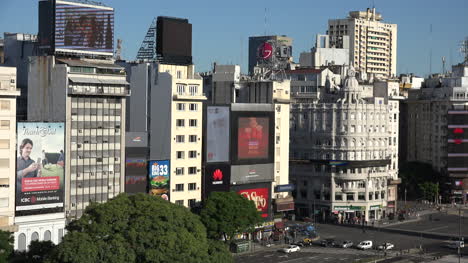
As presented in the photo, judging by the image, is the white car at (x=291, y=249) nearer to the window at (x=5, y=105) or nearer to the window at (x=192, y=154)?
the window at (x=192, y=154)

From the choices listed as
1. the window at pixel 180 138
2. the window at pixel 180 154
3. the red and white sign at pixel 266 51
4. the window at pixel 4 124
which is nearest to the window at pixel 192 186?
the window at pixel 180 154

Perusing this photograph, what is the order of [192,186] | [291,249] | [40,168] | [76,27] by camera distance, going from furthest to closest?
[192,186] < [291,249] < [76,27] < [40,168]

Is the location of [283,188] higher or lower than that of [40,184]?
lower

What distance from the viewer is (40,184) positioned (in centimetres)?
12131

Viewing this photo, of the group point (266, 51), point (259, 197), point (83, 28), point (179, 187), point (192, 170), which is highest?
point (266, 51)

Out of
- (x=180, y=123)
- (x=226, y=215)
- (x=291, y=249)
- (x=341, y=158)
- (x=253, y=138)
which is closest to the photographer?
(x=226, y=215)

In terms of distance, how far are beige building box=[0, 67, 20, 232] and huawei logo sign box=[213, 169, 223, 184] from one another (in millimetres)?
37654

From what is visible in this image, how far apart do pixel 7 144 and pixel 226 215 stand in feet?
111

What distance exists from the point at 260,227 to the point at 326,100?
48.1m

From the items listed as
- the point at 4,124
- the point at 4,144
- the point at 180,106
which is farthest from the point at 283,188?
the point at 4,124

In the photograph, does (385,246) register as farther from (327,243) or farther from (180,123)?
(180,123)

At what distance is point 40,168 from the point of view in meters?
121

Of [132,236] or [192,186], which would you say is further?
[192,186]

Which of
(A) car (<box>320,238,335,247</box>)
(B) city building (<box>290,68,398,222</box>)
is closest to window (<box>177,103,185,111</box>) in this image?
(A) car (<box>320,238,335,247</box>)
